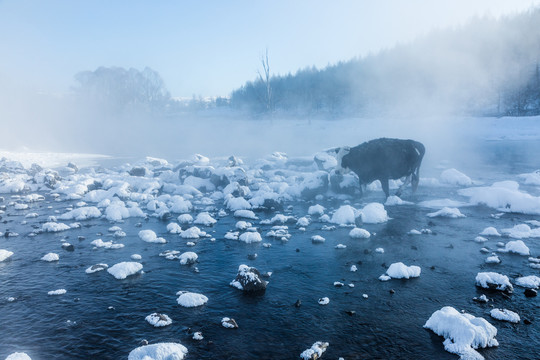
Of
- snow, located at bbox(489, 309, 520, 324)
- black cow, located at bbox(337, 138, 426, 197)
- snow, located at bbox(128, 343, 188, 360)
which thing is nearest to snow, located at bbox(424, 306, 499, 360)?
snow, located at bbox(489, 309, 520, 324)

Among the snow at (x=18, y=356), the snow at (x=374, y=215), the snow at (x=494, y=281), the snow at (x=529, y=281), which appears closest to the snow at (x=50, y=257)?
the snow at (x=18, y=356)

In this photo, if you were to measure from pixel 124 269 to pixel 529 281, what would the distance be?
715 cm

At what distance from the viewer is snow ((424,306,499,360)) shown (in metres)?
4.14

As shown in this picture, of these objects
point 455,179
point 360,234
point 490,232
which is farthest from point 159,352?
point 455,179

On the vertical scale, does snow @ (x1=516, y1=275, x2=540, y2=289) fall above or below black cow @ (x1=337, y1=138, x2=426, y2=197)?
below

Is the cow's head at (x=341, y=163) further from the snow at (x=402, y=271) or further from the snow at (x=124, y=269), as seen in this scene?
the snow at (x=124, y=269)

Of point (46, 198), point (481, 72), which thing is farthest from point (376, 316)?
point (481, 72)

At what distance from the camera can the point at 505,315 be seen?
477 cm

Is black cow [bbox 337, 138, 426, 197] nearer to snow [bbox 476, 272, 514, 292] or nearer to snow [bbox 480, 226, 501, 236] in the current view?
snow [bbox 480, 226, 501, 236]

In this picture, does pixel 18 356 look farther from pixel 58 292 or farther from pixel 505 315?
pixel 505 315

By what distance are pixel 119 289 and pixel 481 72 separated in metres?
69.1

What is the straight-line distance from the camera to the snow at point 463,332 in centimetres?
414

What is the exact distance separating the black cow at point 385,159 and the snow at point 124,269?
910 centimetres

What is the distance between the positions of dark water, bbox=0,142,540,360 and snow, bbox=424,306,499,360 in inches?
4.4
